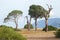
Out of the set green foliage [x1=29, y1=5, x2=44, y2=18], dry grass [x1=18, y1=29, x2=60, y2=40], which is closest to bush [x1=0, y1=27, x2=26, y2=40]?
dry grass [x1=18, y1=29, x2=60, y2=40]

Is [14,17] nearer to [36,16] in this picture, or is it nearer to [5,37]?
[36,16]

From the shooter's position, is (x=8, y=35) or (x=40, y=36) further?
(x=40, y=36)

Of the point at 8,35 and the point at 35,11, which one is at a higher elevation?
the point at 8,35

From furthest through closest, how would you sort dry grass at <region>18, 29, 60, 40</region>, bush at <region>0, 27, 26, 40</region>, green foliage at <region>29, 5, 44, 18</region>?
green foliage at <region>29, 5, 44, 18</region>
dry grass at <region>18, 29, 60, 40</region>
bush at <region>0, 27, 26, 40</region>

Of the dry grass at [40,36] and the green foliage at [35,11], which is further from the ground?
the green foliage at [35,11]

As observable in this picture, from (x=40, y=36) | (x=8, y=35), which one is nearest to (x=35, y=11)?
(x=40, y=36)

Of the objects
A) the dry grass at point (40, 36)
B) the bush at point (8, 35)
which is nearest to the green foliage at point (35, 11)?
the dry grass at point (40, 36)

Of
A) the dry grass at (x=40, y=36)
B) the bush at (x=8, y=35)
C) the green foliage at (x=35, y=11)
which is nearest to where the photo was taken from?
the bush at (x=8, y=35)

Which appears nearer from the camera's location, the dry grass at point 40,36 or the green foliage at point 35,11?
the dry grass at point 40,36

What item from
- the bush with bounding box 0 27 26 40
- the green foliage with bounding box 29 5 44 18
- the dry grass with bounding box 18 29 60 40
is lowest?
the dry grass with bounding box 18 29 60 40

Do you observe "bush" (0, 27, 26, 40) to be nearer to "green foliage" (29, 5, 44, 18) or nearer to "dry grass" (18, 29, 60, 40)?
"dry grass" (18, 29, 60, 40)

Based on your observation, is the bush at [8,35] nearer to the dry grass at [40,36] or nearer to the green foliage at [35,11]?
the dry grass at [40,36]

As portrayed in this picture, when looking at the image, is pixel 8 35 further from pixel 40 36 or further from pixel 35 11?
pixel 35 11

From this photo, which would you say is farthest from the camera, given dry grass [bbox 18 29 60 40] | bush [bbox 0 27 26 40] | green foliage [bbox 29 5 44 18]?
green foliage [bbox 29 5 44 18]
